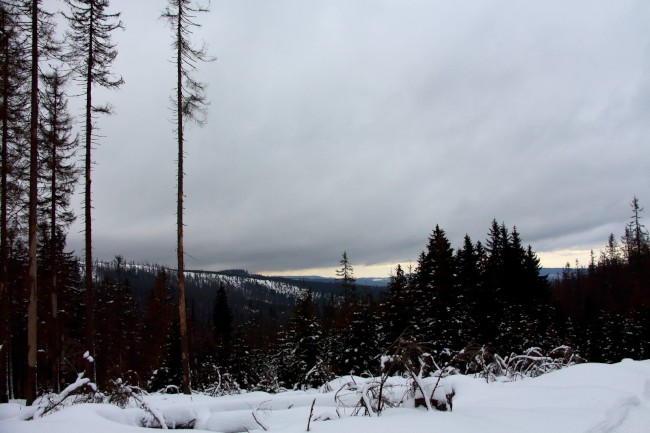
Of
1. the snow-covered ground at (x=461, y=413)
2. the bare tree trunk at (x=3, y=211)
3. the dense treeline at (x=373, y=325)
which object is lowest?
the dense treeline at (x=373, y=325)

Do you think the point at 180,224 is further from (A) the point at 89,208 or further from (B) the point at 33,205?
(B) the point at 33,205

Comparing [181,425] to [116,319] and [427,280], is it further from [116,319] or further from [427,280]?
[116,319]

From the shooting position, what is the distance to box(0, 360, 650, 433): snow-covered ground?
11.4 ft

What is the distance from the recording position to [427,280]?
26406 millimetres

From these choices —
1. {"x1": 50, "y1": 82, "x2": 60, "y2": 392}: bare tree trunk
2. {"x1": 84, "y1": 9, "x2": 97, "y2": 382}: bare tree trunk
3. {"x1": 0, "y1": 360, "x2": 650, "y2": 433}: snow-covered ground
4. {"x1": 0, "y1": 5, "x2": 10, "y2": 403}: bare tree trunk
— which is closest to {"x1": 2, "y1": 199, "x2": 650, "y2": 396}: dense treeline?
{"x1": 50, "y1": 82, "x2": 60, "y2": 392}: bare tree trunk

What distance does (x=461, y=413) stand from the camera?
154 inches

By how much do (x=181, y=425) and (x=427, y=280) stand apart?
23.1 meters

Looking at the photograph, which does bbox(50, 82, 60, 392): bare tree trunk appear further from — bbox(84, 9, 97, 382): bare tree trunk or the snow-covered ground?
the snow-covered ground

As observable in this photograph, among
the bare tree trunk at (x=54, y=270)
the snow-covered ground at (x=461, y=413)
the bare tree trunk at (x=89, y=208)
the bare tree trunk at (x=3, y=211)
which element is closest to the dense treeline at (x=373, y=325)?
the bare tree trunk at (x=54, y=270)

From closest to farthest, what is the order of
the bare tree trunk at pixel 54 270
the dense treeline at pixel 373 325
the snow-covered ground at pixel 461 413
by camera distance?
the snow-covered ground at pixel 461 413 → the bare tree trunk at pixel 54 270 → the dense treeline at pixel 373 325

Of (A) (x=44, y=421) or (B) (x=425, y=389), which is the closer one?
(A) (x=44, y=421)

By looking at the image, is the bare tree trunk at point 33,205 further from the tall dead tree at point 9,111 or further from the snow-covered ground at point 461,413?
the snow-covered ground at point 461,413

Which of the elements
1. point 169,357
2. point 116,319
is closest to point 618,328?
point 169,357

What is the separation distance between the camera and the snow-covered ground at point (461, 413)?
137 inches
